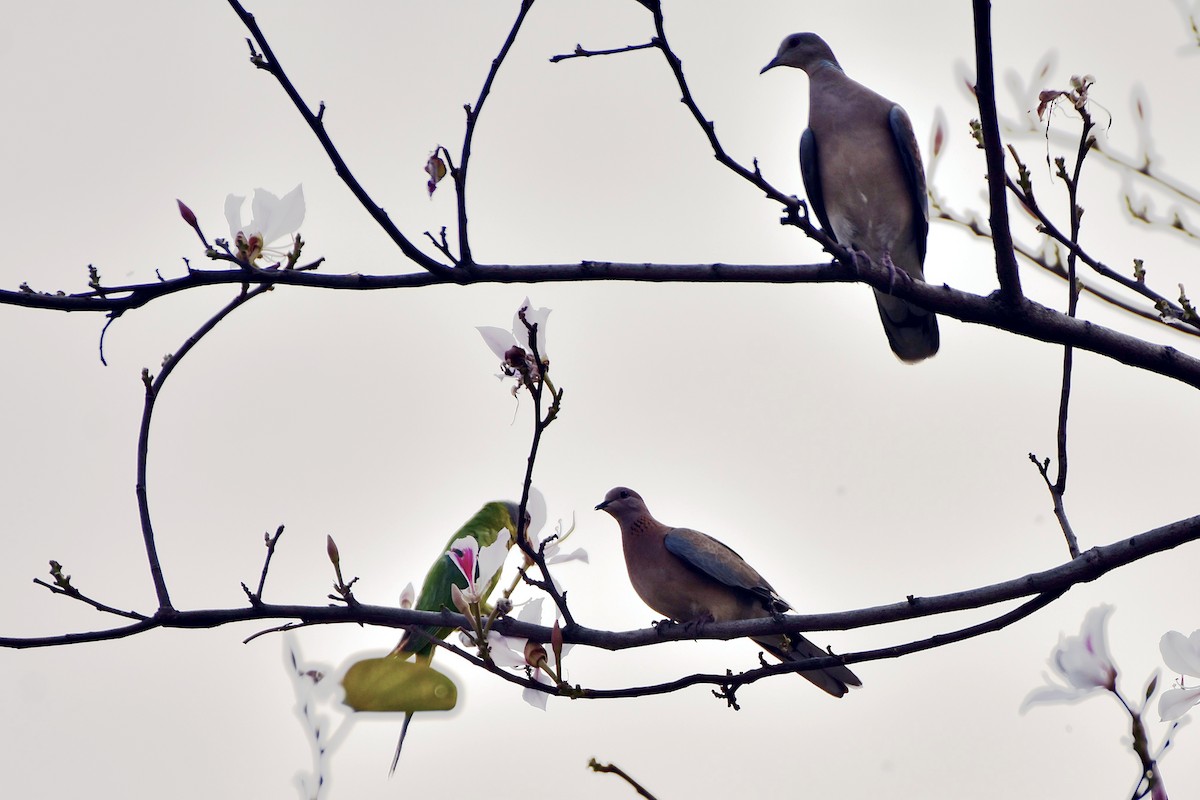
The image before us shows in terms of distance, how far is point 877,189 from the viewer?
523 cm

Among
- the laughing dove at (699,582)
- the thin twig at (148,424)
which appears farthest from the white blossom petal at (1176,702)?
the laughing dove at (699,582)

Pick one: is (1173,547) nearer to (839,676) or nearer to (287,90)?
(839,676)

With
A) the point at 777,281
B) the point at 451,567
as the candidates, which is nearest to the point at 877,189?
the point at 451,567

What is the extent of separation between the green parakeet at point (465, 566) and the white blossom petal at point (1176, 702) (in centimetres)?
130

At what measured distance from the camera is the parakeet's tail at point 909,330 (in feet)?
17.1

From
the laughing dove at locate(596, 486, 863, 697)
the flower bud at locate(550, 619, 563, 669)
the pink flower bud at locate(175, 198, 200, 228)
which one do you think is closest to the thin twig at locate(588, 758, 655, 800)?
the flower bud at locate(550, 619, 563, 669)

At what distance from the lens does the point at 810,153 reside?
18.1 ft

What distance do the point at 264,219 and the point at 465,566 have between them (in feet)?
3.06

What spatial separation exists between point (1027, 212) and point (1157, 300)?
0.39m

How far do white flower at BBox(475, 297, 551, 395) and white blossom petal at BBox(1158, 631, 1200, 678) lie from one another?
1320 mm

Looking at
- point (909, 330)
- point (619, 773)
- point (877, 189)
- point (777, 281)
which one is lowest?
point (619, 773)

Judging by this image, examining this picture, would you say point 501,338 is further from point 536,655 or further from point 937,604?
point 937,604

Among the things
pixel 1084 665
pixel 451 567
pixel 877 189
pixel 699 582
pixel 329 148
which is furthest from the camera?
pixel 699 582

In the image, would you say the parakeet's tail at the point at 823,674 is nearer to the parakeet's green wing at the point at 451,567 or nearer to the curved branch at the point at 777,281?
the parakeet's green wing at the point at 451,567
